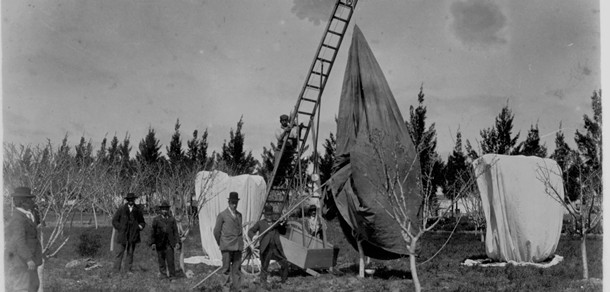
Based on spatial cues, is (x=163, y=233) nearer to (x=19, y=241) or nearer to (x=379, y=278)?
(x=19, y=241)

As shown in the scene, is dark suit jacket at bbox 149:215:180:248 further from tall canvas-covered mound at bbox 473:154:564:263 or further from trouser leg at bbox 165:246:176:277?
tall canvas-covered mound at bbox 473:154:564:263

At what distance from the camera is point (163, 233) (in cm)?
1061

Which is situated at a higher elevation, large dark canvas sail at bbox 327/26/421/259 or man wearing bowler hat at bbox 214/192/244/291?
large dark canvas sail at bbox 327/26/421/259

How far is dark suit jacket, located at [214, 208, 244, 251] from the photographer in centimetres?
859

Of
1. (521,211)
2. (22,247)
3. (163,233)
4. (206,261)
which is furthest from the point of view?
(206,261)

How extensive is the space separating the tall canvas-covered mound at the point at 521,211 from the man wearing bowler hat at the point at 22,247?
9901 mm

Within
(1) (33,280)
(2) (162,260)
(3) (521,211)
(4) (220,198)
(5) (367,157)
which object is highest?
(5) (367,157)

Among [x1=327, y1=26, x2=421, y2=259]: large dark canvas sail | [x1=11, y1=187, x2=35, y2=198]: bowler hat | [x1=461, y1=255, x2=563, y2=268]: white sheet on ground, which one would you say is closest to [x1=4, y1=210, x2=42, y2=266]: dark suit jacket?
[x1=11, y1=187, x2=35, y2=198]: bowler hat

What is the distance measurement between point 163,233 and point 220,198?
8.53 feet

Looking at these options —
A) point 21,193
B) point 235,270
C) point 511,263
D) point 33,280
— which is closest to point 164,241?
point 235,270

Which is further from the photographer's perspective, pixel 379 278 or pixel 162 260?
pixel 162 260

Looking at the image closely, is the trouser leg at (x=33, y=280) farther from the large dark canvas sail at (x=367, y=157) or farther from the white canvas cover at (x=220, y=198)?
the white canvas cover at (x=220, y=198)

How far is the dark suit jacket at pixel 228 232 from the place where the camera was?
8586 millimetres

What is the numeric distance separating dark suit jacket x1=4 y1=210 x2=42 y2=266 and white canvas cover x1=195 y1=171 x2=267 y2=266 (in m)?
6.36
